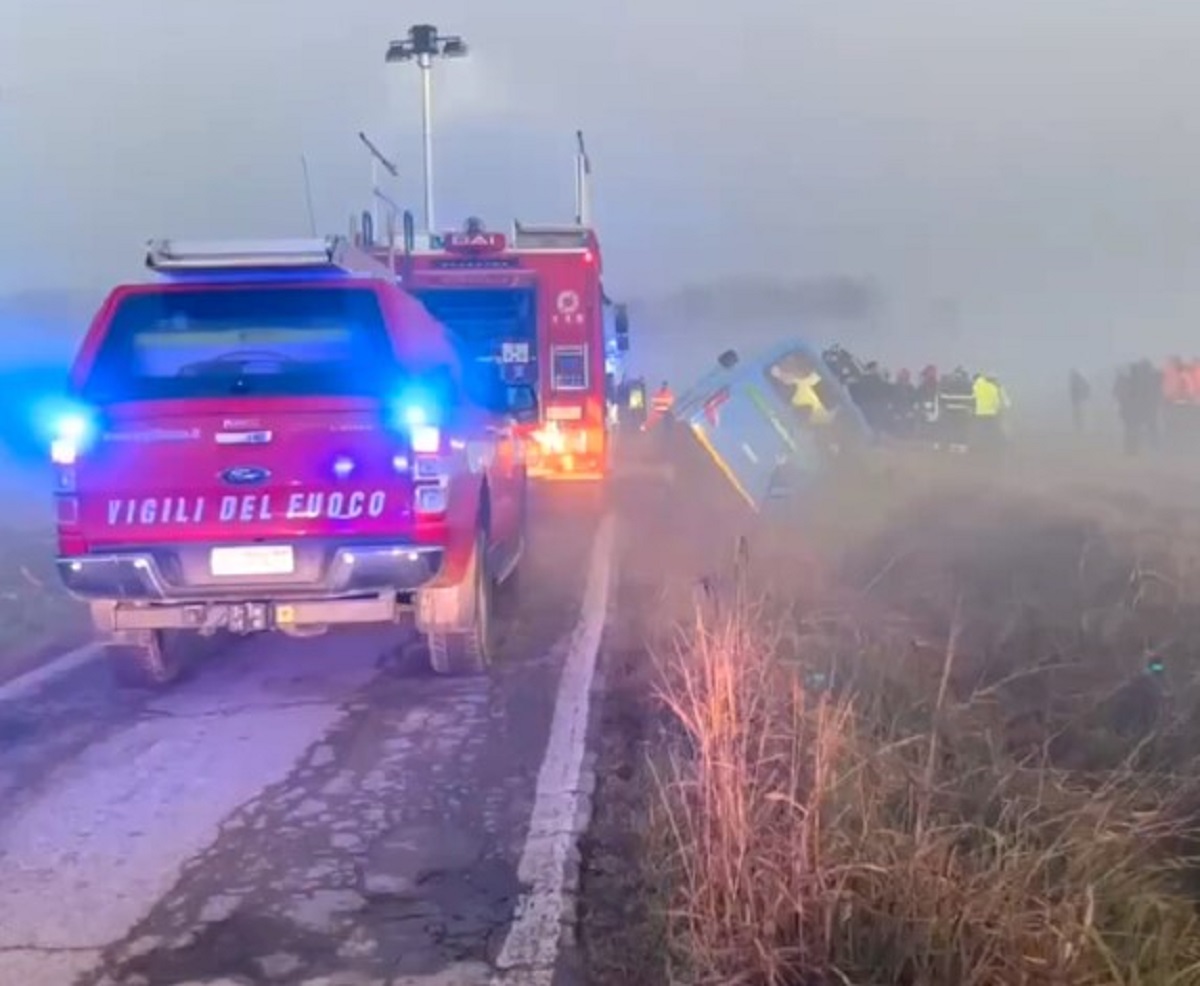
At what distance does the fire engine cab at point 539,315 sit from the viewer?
16.8 metres

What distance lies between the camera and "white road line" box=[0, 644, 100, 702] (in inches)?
355

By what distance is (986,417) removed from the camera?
85.2ft

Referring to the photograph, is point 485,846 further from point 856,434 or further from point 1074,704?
point 856,434

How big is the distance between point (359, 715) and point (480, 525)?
5.51 feet

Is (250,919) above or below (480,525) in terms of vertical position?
below

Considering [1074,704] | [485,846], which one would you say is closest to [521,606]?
[1074,704]

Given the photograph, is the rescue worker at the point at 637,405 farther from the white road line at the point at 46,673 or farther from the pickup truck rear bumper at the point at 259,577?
the pickup truck rear bumper at the point at 259,577

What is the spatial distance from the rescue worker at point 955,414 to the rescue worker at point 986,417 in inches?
3.4

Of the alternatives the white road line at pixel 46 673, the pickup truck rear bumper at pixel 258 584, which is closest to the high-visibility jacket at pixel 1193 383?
the white road line at pixel 46 673

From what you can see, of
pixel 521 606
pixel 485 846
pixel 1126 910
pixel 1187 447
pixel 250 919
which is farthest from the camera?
pixel 1187 447

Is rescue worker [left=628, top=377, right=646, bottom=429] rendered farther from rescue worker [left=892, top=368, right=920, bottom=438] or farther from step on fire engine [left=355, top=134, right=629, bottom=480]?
step on fire engine [left=355, top=134, right=629, bottom=480]

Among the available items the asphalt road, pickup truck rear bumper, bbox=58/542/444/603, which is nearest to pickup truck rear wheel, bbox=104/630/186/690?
the asphalt road

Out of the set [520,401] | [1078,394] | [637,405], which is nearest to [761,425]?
[520,401]

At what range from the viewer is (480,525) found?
9.35 m
